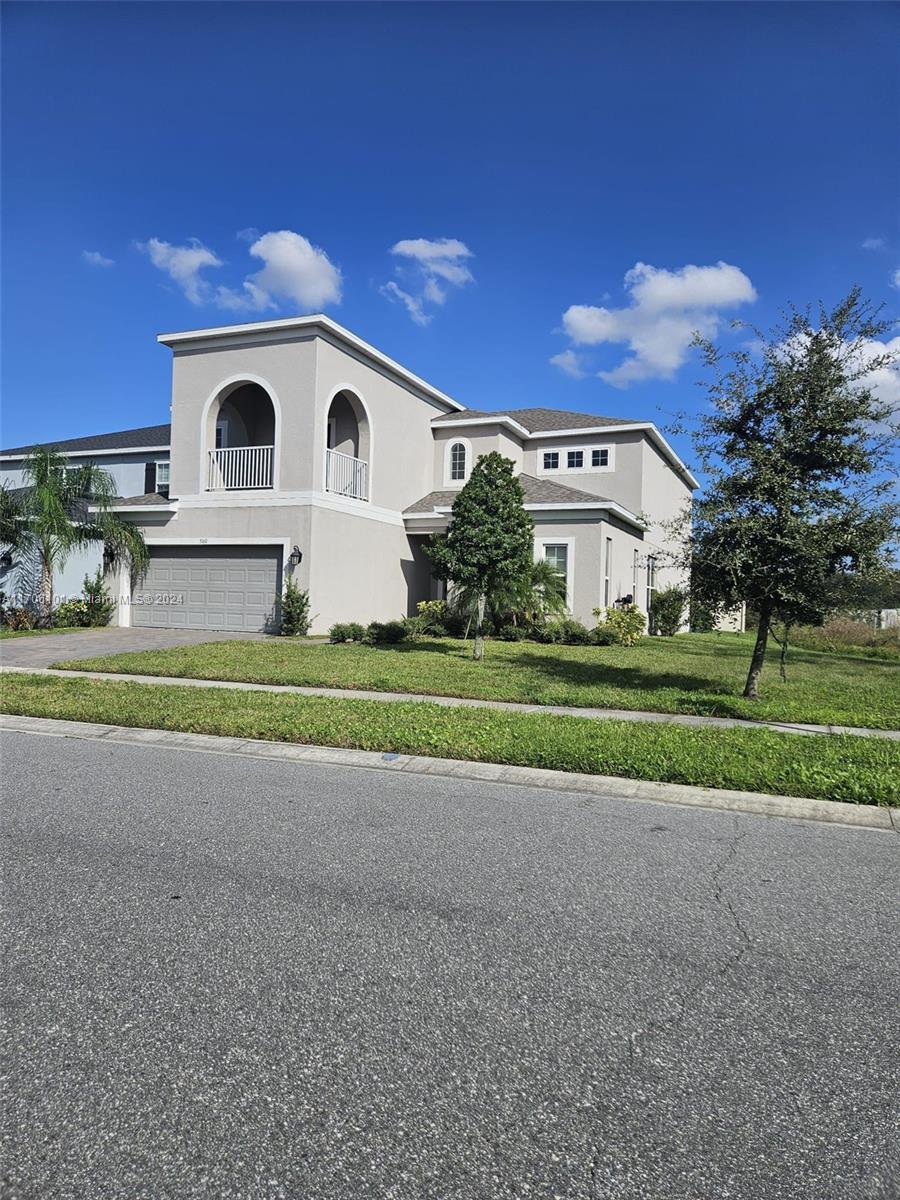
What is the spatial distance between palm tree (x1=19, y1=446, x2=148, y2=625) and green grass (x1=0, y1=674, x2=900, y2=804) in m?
11.0

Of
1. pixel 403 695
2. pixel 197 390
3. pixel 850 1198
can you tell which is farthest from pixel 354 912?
pixel 197 390

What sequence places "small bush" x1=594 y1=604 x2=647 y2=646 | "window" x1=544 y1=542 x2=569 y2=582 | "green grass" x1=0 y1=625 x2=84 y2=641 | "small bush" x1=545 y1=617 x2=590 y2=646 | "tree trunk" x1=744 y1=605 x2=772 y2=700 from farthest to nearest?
"window" x1=544 y1=542 x2=569 y2=582 → "small bush" x1=594 y1=604 x2=647 y2=646 → "small bush" x1=545 y1=617 x2=590 y2=646 → "green grass" x1=0 y1=625 x2=84 y2=641 → "tree trunk" x1=744 y1=605 x2=772 y2=700

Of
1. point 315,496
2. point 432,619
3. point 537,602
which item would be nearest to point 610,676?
point 537,602

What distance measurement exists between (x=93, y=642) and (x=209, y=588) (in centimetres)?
402

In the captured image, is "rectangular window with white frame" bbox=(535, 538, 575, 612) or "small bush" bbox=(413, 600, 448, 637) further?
"rectangular window with white frame" bbox=(535, 538, 575, 612)

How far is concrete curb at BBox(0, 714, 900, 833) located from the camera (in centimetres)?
560

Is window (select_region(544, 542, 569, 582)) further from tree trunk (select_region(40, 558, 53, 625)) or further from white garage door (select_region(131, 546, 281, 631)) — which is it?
tree trunk (select_region(40, 558, 53, 625))

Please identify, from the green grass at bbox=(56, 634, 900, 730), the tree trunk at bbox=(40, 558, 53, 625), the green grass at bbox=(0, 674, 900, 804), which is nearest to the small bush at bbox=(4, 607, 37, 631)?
the tree trunk at bbox=(40, 558, 53, 625)

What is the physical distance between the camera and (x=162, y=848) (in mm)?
4578

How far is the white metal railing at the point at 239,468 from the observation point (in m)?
20.2

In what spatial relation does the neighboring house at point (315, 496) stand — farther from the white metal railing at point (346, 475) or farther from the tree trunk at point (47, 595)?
the tree trunk at point (47, 595)

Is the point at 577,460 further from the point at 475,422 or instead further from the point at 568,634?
the point at 568,634

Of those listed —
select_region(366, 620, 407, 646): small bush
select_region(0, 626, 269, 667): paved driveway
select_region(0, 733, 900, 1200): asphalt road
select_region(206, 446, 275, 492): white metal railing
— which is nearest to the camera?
select_region(0, 733, 900, 1200): asphalt road

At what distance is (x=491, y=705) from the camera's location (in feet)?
32.1
